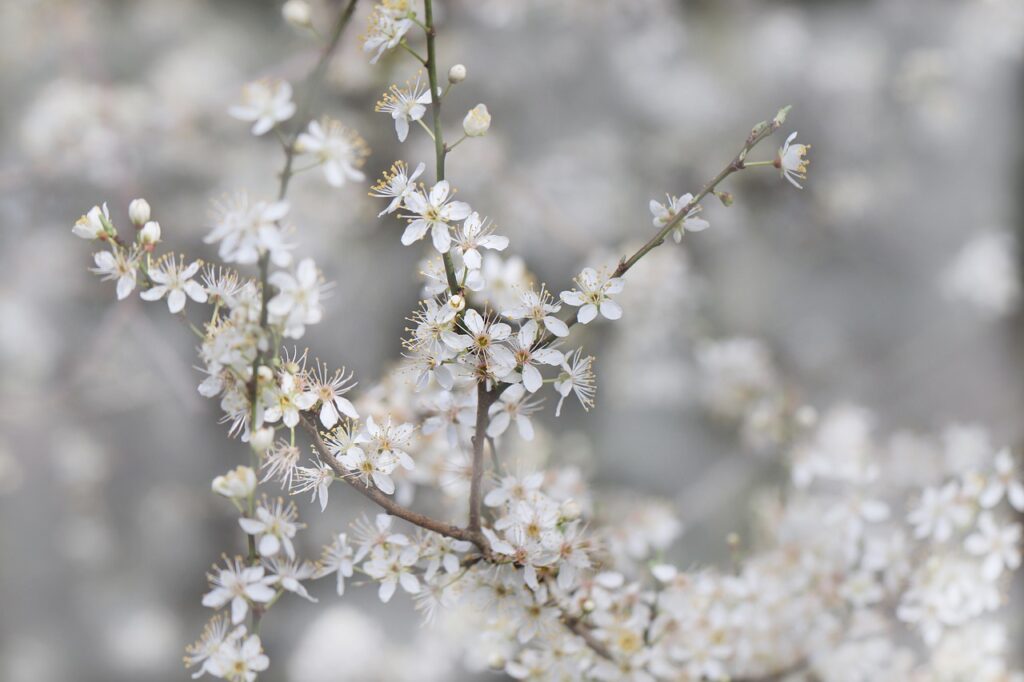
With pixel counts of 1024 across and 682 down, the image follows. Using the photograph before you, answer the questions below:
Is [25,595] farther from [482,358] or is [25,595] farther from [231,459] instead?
[482,358]

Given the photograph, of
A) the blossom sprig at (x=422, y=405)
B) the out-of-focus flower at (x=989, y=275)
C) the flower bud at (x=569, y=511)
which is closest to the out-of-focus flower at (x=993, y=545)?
the blossom sprig at (x=422, y=405)

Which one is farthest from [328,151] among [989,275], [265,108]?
[989,275]

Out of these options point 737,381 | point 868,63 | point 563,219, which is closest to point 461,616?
point 737,381

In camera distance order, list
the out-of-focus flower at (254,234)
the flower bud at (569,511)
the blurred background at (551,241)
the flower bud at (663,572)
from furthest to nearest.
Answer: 1. the blurred background at (551,241)
2. the flower bud at (663,572)
3. the flower bud at (569,511)
4. the out-of-focus flower at (254,234)

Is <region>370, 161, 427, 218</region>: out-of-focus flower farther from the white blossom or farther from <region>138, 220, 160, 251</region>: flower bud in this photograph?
<region>138, 220, 160, 251</region>: flower bud

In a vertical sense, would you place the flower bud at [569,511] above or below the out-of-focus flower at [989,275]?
below

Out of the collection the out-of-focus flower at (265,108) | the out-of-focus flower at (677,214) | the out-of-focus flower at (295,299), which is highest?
the out-of-focus flower at (265,108)

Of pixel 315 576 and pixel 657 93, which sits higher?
pixel 657 93

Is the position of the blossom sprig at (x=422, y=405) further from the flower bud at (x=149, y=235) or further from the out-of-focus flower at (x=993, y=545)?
the out-of-focus flower at (x=993, y=545)
